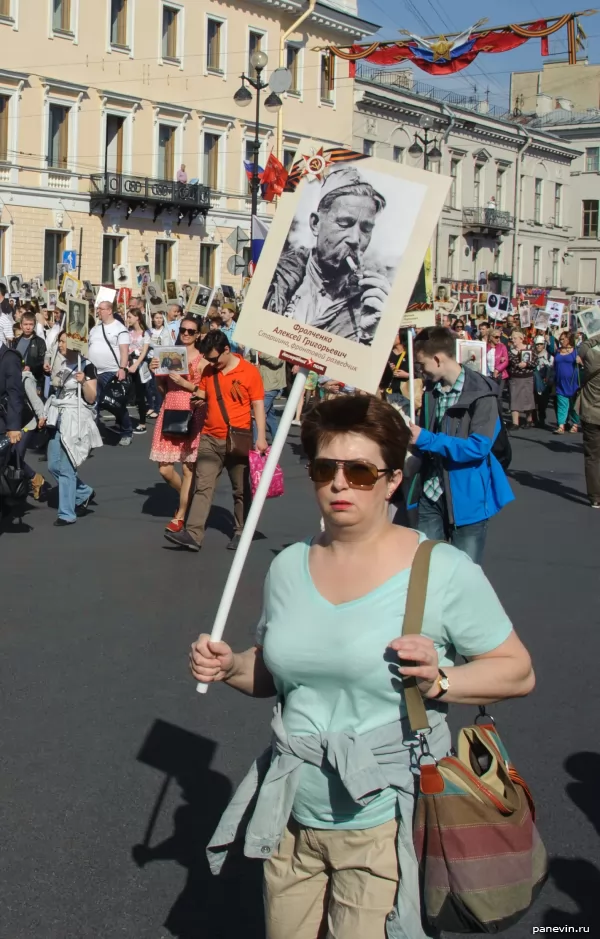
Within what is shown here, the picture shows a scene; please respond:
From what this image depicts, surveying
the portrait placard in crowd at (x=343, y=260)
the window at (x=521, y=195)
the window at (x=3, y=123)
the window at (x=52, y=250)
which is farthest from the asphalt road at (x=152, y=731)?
the window at (x=521, y=195)

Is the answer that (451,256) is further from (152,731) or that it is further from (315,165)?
(315,165)

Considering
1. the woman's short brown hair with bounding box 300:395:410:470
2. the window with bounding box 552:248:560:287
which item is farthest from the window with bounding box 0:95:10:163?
the woman's short brown hair with bounding box 300:395:410:470

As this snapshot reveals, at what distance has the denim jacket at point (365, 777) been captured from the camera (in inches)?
107

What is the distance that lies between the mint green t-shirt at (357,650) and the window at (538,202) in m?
69.9

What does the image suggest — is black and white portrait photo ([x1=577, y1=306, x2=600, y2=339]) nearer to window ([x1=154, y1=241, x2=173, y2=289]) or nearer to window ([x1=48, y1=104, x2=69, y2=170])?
window ([x1=48, y1=104, x2=69, y2=170])

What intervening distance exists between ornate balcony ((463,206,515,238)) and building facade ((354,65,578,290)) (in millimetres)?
51

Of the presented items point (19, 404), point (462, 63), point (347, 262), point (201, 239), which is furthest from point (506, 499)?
point (201, 239)

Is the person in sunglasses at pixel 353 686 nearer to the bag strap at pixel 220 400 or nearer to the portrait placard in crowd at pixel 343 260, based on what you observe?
the portrait placard in crowd at pixel 343 260

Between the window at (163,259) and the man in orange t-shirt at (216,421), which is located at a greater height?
the window at (163,259)

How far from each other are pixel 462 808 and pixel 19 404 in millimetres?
8343

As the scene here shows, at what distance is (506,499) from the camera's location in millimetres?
6414

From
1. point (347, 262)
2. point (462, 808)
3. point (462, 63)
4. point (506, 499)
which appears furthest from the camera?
point (462, 63)

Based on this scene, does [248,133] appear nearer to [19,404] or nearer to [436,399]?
[19,404]

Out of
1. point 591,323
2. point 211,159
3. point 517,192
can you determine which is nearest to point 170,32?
point 211,159
